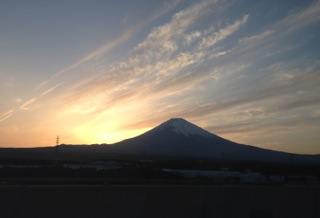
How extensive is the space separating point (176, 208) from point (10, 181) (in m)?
4.52

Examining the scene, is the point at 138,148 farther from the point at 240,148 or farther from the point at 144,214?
the point at 144,214

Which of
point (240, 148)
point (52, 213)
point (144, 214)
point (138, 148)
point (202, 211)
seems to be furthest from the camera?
point (240, 148)

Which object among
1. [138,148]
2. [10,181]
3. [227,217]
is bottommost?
[227,217]

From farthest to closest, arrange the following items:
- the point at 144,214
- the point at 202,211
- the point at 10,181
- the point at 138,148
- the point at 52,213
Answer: the point at 138,148 < the point at 10,181 < the point at 202,211 < the point at 144,214 < the point at 52,213

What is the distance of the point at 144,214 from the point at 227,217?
1.94 metres

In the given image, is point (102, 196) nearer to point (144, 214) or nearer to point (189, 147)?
point (144, 214)

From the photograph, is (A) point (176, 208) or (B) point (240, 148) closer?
(A) point (176, 208)

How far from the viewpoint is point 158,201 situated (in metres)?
9.81

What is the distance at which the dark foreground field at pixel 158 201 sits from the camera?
335 inches

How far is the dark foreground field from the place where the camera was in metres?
8.51

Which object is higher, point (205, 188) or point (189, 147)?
point (189, 147)

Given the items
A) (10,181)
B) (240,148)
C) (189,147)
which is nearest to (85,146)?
(189,147)

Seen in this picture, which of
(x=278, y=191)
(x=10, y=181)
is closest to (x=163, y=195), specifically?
(x=278, y=191)

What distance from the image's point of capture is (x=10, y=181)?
483 inches
